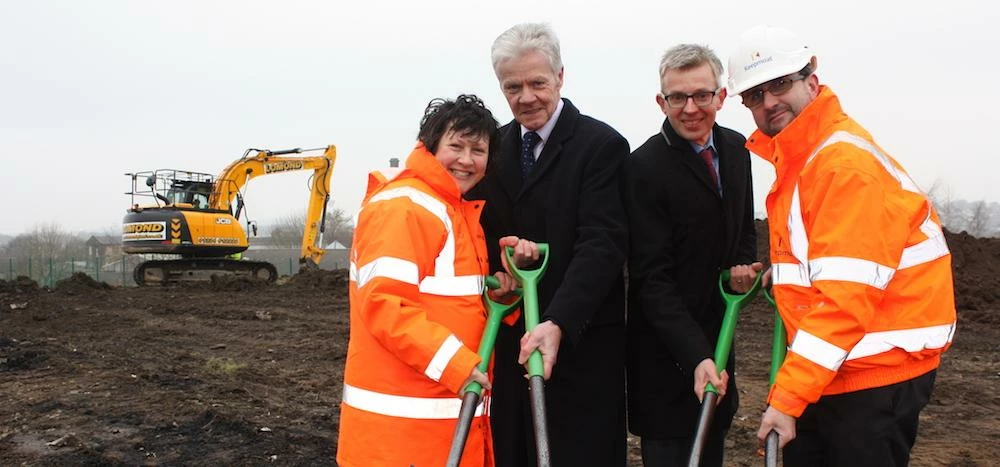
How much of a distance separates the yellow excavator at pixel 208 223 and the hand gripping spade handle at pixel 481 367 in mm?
17870

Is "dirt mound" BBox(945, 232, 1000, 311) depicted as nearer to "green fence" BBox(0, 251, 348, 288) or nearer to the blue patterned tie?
the blue patterned tie

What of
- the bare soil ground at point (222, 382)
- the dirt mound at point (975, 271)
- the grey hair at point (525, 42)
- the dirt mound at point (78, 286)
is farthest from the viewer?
the dirt mound at point (78, 286)

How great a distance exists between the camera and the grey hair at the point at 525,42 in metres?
2.94

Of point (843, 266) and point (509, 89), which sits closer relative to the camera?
point (843, 266)

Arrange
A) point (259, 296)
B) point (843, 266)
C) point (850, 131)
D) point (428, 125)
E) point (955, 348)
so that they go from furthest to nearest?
point (259, 296) < point (955, 348) < point (428, 125) < point (850, 131) < point (843, 266)

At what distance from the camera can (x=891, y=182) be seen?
7.83 feet

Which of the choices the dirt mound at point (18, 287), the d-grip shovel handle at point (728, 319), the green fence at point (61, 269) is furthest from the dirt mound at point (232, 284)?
the d-grip shovel handle at point (728, 319)

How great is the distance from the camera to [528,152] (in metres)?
3.20

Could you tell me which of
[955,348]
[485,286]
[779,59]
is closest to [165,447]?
[485,286]

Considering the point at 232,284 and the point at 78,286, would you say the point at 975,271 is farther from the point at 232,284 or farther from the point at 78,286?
the point at 78,286

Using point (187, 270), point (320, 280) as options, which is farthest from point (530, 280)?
point (187, 270)

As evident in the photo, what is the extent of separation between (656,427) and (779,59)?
1.54 metres

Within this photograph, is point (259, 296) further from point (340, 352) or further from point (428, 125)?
point (428, 125)

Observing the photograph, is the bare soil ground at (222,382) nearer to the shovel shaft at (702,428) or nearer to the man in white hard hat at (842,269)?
the shovel shaft at (702,428)
